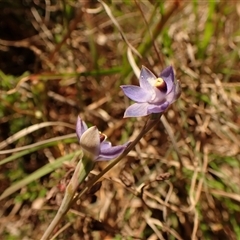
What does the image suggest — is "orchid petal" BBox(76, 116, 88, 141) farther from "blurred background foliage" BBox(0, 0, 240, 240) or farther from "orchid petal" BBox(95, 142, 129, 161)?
"blurred background foliage" BBox(0, 0, 240, 240)

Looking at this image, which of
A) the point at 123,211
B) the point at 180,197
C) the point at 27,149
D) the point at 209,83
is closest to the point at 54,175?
the point at 27,149

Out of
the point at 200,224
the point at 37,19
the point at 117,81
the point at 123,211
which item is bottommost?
the point at 200,224

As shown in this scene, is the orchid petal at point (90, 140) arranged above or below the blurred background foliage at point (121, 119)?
above

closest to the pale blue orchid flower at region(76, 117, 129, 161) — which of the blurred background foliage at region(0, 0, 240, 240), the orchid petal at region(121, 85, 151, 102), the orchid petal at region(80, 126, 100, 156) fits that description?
the orchid petal at region(80, 126, 100, 156)

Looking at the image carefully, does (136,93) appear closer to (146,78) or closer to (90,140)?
(146,78)

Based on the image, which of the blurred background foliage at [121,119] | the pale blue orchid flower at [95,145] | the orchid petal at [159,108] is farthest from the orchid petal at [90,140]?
the blurred background foliage at [121,119]

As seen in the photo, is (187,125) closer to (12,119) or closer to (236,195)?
(236,195)

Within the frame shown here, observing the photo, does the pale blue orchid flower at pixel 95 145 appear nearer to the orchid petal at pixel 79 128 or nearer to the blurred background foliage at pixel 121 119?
the orchid petal at pixel 79 128
